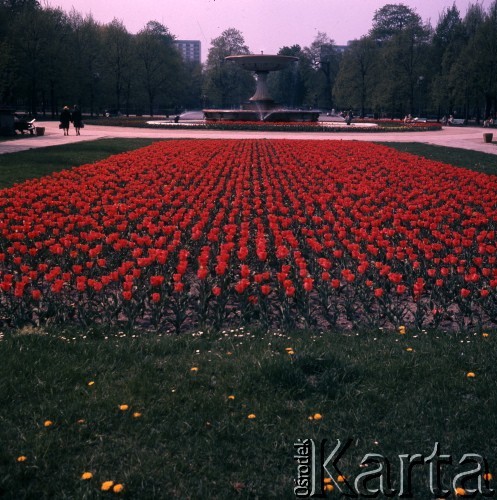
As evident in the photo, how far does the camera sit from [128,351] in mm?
5641

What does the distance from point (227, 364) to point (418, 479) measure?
1963mm

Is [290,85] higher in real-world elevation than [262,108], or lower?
higher

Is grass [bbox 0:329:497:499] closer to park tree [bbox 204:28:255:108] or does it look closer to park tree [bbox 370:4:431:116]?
→ park tree [bbox 370:4:431:116]

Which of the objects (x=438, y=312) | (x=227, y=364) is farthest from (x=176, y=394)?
(x=438, y=312)

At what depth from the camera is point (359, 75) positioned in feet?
278

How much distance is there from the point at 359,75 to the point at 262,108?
114 feet

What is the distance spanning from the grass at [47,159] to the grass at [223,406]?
35.3ft

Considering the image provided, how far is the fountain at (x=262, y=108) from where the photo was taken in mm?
50688

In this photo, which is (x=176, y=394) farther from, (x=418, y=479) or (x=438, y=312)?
(x=438, y=312)

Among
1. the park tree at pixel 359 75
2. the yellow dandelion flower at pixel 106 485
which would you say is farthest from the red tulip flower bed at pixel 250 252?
the park tree at pixel 359 75

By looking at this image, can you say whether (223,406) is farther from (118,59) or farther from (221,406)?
(118,59)

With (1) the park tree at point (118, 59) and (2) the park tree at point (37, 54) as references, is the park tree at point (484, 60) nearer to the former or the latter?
(1) the park tree at point (118, 59)

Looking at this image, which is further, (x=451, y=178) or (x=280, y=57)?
(x=280, y=57)

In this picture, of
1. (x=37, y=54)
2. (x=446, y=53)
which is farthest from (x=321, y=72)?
(x=37, y=54)
